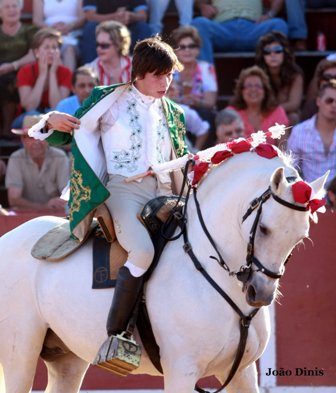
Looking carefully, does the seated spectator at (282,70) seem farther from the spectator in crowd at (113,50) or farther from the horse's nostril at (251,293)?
the horse's nostril at (251,293)

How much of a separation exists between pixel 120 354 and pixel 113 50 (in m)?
4.88

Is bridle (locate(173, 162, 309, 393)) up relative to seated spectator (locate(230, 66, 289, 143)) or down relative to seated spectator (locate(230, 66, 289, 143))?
up

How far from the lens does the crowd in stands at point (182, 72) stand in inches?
351

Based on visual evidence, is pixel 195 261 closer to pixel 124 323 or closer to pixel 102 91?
pixel 124 323

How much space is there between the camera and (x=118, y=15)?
34.4ft

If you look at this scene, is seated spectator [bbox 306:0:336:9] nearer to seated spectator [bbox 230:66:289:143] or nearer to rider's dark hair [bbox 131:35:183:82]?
seated spectator [bbox 230:66:289:143]

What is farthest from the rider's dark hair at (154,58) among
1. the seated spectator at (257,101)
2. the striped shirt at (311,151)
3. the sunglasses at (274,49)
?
the sunglasses at (274,49)

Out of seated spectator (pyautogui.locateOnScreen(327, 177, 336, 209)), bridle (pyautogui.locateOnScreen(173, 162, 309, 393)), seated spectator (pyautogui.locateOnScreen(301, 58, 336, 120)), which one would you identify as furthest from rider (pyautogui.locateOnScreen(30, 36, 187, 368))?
seated spectator (pyautogui.locateOnScreen(301, 58, 336, 120))

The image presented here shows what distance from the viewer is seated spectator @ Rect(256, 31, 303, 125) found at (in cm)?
995

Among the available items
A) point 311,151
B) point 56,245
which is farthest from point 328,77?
point 56,245

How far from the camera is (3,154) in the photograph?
31.3ft

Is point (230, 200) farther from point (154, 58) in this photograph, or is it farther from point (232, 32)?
point (232, 32)

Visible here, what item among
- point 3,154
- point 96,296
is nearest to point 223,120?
point 3,154

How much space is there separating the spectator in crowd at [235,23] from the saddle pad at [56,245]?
484 cm
